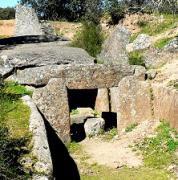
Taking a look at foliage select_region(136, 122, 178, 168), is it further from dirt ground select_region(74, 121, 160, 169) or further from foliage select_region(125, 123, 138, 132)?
foliage select_region(125, 123, 138, 132)

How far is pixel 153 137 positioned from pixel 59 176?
3.35 m

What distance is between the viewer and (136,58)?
19734 mm

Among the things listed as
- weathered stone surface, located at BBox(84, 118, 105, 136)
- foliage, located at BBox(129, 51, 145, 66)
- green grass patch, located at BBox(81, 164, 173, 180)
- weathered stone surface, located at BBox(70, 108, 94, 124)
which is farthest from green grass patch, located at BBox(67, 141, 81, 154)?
foliage, located at BBox(129, 51, 145, 66)

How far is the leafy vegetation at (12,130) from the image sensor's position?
806cm

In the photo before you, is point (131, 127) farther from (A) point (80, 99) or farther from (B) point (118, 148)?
(A) point (80, 99)

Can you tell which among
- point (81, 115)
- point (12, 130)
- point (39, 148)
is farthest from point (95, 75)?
point (39, 148)

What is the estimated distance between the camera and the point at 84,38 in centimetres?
2152

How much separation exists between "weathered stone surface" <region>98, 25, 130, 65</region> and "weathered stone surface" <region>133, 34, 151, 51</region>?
45 centimetres

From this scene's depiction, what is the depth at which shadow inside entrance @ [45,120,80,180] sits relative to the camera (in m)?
12.5

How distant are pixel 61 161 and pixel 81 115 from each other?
12.8ft

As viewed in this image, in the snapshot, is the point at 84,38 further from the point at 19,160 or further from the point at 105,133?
the point at 19,160

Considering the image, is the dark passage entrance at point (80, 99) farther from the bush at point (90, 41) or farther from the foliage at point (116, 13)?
the foliage at point (116, 13)

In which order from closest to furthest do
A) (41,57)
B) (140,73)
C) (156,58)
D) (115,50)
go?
(140,73) → (41,57) → (156,58) → (115,50)

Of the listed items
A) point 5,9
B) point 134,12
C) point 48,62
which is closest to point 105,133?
point 48,62
